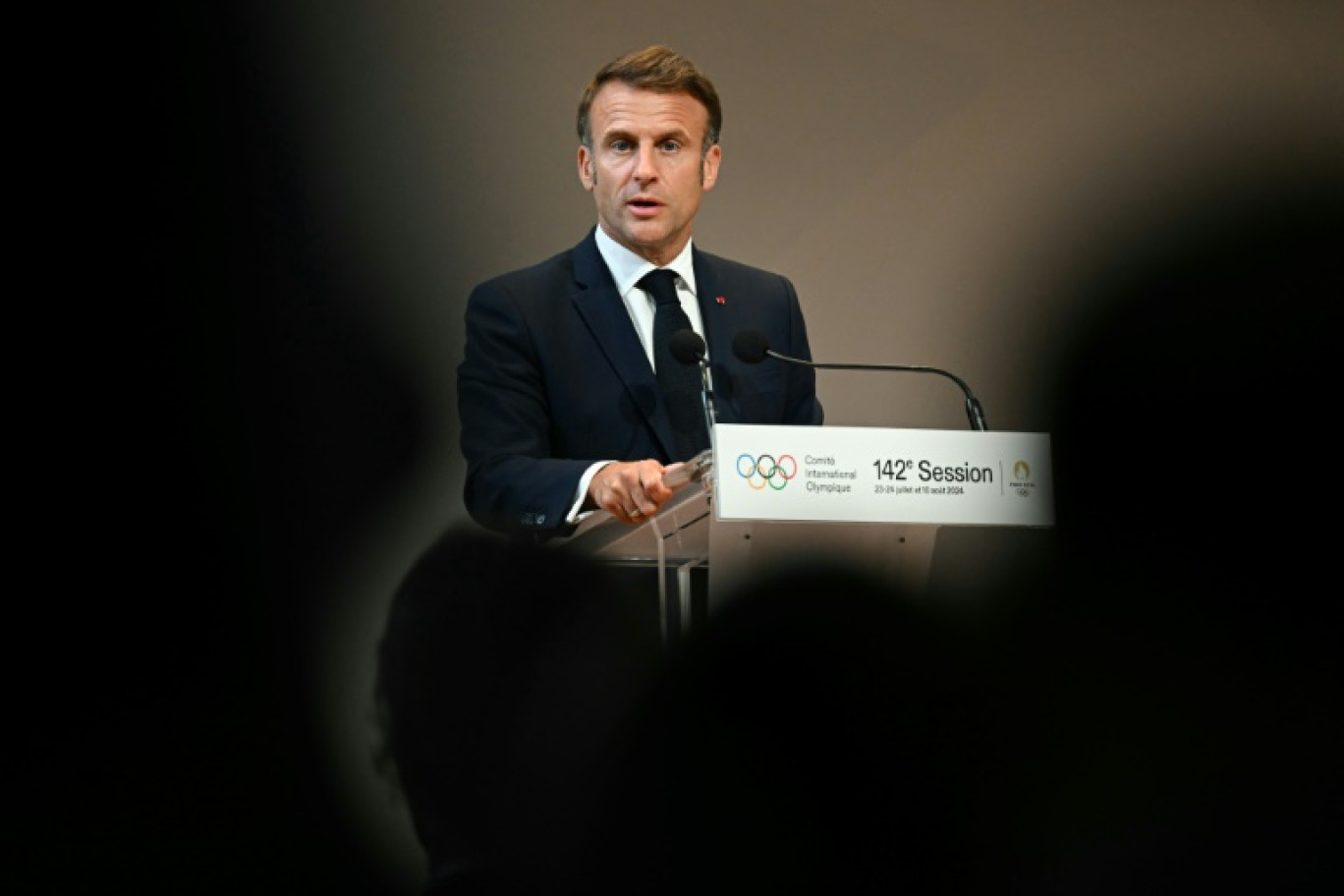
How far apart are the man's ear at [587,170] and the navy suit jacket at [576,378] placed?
13cm

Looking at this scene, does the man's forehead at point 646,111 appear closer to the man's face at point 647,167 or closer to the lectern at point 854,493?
the man's face at point 647,167

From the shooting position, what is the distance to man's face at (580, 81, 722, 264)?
4004mm

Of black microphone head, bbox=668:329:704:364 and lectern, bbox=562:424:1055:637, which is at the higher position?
black microphone head, bbox=668:329:704:364

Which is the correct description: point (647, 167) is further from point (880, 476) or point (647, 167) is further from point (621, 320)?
point (880, 476)

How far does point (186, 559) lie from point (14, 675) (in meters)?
0.41

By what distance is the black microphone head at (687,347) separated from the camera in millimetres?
3271

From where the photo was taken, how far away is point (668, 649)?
3.39 meters

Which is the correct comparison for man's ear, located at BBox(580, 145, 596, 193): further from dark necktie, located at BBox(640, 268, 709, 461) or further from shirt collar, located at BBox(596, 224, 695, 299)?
dark necktie, located at BBox(640, 268, 709, 461)

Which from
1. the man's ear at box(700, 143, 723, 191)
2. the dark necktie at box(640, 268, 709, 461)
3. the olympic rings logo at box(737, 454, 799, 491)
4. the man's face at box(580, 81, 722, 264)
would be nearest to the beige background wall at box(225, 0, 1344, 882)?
the man's ear at box(700, 143, 723, 191)

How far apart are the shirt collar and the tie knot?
0.02 meters

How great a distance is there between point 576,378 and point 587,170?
586 mm

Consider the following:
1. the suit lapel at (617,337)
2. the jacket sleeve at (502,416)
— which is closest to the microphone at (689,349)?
the jacket sleeve at (502,416)

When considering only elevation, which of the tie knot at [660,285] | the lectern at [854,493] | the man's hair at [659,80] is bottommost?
the lectern at [854,493]

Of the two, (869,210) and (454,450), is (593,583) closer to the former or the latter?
(454,450)
